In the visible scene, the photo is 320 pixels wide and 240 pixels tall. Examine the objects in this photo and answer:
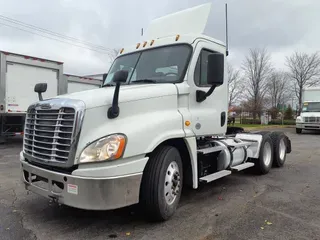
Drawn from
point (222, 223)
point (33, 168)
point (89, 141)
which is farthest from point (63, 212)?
point (222, 223)

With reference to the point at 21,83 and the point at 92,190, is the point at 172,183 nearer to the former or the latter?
the point at 92,190

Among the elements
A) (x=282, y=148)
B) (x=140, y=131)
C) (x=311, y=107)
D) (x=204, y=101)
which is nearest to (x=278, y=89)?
(x=311, y=107)

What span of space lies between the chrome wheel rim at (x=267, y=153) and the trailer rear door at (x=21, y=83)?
9086 mm

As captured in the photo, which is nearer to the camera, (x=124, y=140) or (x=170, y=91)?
(x=124, y=140)

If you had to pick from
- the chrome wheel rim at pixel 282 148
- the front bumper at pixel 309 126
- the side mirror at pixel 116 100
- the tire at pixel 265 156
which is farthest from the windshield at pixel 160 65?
the front bumper at pixel 309 126

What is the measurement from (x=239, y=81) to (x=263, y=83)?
353 cm

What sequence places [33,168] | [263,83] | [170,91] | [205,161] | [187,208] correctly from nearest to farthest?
1. [33,168]
2. [170,91]
3. [187,208]
4. [205,161]
5. [263,83]

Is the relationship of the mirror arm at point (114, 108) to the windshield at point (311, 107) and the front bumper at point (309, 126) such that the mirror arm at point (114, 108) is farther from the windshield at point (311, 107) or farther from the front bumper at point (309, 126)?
the windshield at point (311, 107)

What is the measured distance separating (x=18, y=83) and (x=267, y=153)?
9.42 metres

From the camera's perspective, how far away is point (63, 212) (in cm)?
434

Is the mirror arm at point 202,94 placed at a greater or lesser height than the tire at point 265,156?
greater

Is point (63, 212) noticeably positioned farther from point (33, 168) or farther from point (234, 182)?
point (234, 182)

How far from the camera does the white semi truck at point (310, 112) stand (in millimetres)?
21203

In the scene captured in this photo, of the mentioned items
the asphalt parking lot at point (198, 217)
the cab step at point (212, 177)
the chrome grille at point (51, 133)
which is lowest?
the asphalt parking lot at point (198, 217)
